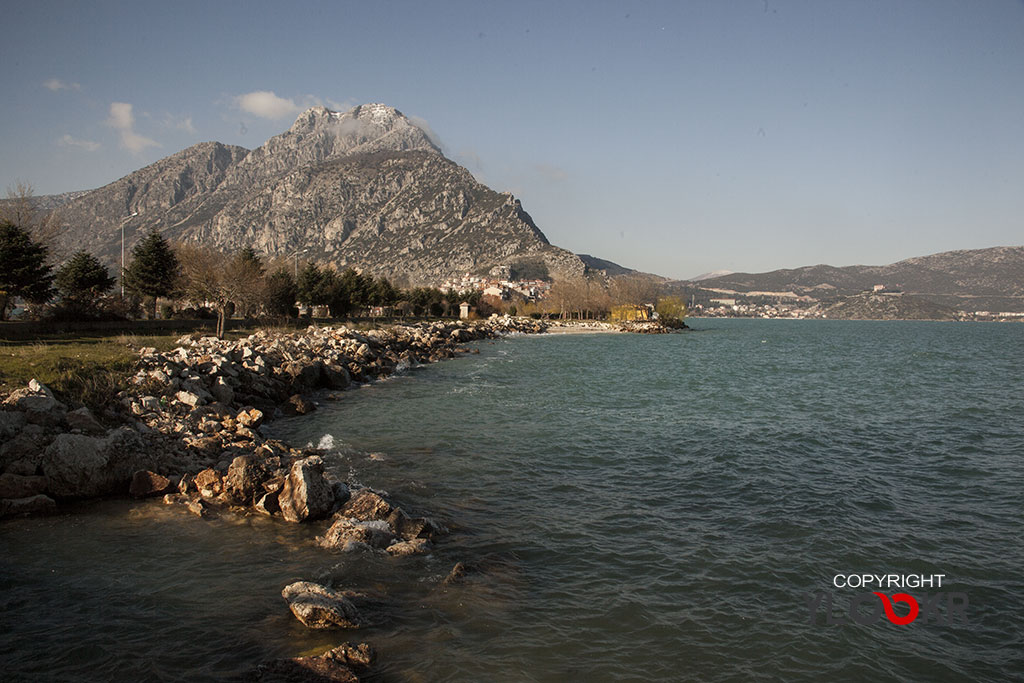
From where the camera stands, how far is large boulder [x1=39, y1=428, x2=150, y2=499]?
481 inches

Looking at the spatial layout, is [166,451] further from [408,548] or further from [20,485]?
[408,548]

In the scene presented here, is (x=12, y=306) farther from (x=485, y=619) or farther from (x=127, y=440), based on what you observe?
(x=485, y=619)

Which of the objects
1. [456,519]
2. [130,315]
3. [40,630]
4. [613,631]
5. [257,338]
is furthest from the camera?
[130,315]

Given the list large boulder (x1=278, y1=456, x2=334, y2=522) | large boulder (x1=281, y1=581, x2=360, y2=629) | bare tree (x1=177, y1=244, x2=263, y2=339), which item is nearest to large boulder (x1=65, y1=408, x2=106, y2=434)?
large boulder (x1=278, y1=456, x2=334, y2=522)

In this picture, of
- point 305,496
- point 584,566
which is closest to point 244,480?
point 305,496

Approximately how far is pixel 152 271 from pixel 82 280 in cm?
849

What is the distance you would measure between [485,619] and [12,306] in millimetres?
37983

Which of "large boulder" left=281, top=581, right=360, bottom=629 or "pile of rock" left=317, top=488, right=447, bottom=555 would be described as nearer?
"large boulder" left=281, top=581, right=360, bottom=629

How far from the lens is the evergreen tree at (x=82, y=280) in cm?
3750

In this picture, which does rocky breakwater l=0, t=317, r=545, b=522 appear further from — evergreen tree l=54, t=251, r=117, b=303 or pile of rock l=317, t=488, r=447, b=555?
→ evergreen tree l=54, t=251, r=117, b=303

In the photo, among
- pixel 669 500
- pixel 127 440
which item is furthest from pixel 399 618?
pixel 127 440

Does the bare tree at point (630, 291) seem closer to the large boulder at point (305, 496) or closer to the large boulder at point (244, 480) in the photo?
the large boulder at point (244, 480)

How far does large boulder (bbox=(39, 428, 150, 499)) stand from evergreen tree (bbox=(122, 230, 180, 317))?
39039 mm

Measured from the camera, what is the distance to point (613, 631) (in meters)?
7.93
